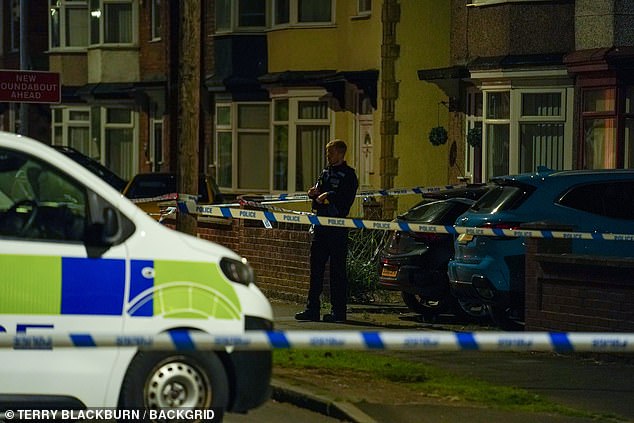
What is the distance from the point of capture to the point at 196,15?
43.3 ft

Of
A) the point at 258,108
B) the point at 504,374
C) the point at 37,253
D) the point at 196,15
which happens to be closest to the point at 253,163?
the point at 258,108

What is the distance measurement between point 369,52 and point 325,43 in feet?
6.69

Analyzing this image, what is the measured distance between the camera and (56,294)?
25.8ft

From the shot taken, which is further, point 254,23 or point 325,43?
point 254,23

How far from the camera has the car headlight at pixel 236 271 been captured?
827 centimetres

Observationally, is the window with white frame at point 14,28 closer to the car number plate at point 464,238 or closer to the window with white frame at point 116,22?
the window with white frame at point 116,22

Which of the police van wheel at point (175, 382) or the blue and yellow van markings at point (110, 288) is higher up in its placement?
the blue and yellow van markings at point (110, 288)

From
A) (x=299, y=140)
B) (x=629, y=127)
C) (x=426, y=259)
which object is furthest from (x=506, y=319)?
(x=299, y=140)

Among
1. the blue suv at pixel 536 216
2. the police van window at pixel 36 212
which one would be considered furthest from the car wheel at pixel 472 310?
the police van window at pixel 36 212

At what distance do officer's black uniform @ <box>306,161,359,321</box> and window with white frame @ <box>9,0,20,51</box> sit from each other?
34279mm

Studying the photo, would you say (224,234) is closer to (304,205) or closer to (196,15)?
(196,15)

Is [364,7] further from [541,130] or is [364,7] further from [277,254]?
[277,254]

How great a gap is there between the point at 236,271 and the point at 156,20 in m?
31.0

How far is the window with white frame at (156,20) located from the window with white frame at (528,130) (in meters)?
14.7
